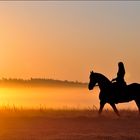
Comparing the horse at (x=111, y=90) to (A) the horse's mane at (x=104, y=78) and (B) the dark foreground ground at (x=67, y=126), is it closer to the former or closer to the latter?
(A) the horse's mane at (x=104, y=78)

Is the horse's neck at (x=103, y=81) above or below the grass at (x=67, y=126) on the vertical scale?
above

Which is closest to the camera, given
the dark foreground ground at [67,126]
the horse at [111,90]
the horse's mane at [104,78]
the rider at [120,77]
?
the dark foreground ground at [67,126]

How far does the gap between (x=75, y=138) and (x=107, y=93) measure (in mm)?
8277

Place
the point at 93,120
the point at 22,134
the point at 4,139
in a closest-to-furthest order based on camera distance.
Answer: the point at 4,139 → the point at 22,134 → the point at 93,120

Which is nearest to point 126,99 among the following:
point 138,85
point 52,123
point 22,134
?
point 138,85

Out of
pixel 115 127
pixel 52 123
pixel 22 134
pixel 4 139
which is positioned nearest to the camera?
pixel 4 139

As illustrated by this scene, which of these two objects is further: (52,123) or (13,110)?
(13,110)

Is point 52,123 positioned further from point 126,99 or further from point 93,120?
point 126,99

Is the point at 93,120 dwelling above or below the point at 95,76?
below

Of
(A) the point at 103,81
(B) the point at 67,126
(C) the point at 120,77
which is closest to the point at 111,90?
(A) the point at 103,81

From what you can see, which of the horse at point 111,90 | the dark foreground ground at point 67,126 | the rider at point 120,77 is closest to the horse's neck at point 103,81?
the horse at point 111,90

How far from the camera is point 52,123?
69.7ft

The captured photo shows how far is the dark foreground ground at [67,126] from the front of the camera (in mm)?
16359

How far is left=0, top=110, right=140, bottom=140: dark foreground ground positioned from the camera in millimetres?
16359
